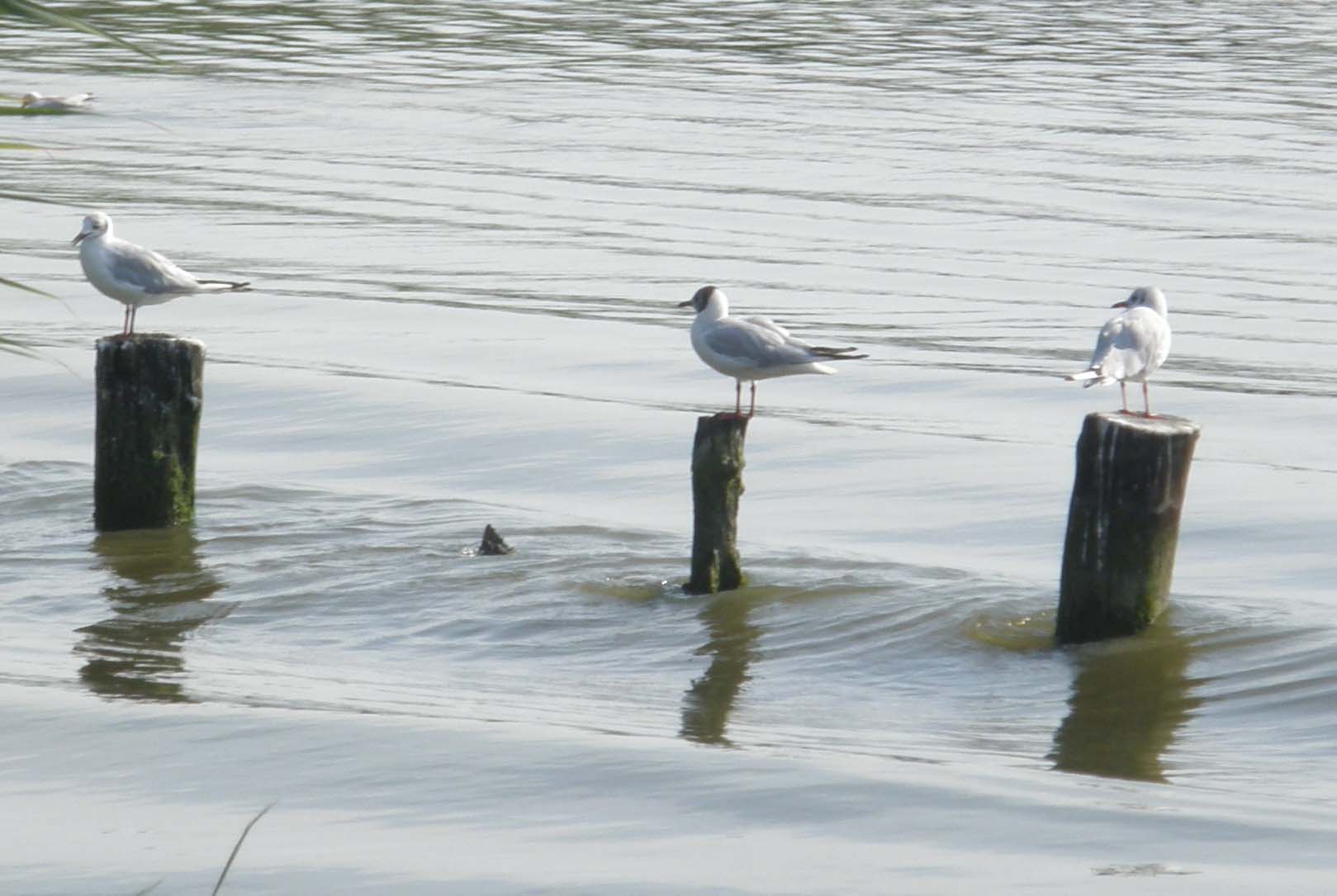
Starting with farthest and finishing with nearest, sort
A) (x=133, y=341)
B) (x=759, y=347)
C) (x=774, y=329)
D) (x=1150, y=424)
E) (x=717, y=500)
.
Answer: (x=133, y=341) < (x=774, y=329) < (x=759, y=347) < (x=717, y=500) < (x=1150, y=424)

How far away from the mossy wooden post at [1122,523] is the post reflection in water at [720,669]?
4.36ft

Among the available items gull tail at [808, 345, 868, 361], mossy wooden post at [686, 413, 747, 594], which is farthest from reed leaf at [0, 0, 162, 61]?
gull tail at [808, 345, 868, 361]

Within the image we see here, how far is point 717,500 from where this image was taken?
927cm

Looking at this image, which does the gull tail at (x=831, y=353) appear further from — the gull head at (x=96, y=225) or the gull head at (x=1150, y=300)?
the gull head at (x=96, y=225)

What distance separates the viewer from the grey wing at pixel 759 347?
9883 mm

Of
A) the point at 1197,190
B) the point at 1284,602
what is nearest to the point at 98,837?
the point at 1284,602

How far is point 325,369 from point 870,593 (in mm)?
5534

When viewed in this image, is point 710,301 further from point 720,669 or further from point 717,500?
point 720,669

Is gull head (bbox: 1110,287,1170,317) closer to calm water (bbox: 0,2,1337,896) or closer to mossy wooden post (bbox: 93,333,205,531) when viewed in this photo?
calm water (bbox: 0,2,1337,896)

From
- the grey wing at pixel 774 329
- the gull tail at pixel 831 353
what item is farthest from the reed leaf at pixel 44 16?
the grey wing at pixel 774 329

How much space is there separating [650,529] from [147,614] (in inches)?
103

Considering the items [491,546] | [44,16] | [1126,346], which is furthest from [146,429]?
[44,16]

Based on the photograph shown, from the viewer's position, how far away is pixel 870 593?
9.61 metres

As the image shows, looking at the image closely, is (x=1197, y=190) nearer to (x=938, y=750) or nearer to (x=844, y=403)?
(x=844, y=403)
